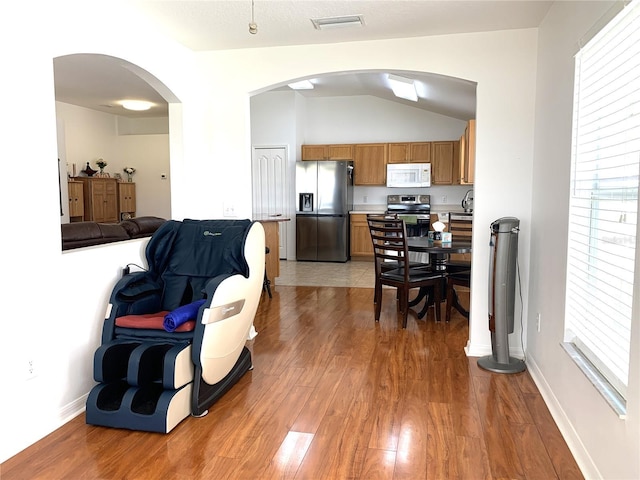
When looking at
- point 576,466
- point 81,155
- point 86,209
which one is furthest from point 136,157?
point 576,466

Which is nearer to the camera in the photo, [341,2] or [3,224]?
[3,224]

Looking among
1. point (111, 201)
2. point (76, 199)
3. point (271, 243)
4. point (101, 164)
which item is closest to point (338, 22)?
point (271, 243)

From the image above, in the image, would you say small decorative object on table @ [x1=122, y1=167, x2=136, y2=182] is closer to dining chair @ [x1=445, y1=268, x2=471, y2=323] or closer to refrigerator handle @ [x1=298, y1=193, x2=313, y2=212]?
refrigerator handle @ [x1=298, y1=193, x2=313, y2=212]

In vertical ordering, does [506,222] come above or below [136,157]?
below

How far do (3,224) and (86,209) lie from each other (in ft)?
21.4

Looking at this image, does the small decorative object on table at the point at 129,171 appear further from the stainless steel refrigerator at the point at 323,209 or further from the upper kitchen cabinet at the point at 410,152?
the upper kitchen cabinet at the point at 410,152

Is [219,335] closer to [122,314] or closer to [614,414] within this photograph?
[122,314]

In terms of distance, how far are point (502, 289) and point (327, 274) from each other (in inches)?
168

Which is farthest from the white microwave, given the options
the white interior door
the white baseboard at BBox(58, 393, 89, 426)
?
the white baseboard at BBox(58, 393, 89, 426)

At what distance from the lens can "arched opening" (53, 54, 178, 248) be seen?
704cm

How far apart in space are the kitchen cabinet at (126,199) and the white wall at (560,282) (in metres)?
7.79

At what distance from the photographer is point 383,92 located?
26.7 ft

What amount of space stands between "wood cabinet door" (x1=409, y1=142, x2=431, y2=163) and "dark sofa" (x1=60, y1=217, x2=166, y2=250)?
5039 millimetres

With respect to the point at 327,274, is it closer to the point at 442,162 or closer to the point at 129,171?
the point at 442,162
